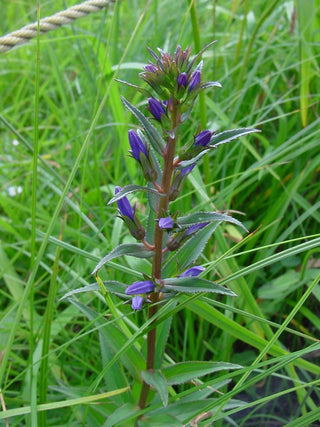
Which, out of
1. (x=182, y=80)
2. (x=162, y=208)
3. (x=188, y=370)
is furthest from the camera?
(x=188, y=370)

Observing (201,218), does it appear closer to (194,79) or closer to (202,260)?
(194,79)

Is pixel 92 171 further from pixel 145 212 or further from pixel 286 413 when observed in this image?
pixel 286 413

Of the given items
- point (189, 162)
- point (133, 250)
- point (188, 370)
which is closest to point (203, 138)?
point (189, 162)

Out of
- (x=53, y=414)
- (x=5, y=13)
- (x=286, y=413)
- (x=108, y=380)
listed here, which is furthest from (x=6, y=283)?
(x=5, y=13)

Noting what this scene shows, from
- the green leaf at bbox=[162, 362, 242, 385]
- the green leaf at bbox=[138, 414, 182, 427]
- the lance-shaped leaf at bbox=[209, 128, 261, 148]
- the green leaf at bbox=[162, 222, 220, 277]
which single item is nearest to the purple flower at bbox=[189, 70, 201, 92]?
the lance-shaped leaf at bbox=[209, 128, 261, 148]

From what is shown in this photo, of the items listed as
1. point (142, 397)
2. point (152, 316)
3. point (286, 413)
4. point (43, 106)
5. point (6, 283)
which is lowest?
point (286, 413)

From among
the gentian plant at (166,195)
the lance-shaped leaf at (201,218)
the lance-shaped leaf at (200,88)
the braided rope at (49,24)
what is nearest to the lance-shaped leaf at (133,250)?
the gentian plant at (166,195)

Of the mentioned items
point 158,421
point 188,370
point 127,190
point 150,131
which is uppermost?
point 150,131
